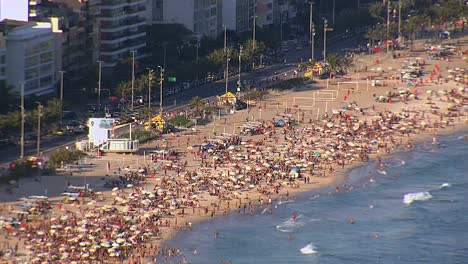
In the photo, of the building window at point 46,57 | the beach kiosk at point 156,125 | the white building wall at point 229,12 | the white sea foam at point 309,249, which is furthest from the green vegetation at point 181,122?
the white building wall at point 229,12

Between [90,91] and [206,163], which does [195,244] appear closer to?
[206,163]

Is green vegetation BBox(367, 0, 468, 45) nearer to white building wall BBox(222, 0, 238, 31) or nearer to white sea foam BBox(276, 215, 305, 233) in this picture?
white building wall BBox(222, 0, 238, 31)

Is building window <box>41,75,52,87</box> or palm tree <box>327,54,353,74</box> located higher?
palm tree <box>327,54,353,74</box>

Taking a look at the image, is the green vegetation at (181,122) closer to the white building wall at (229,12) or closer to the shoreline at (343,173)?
the shoreline at (343,173)

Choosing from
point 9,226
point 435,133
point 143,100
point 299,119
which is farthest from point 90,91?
point 9,226

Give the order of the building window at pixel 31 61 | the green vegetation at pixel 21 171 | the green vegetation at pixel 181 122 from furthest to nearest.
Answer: the building window at pixel 31 61 → the green vegetation at pixel 181 122 → the green vegetation at pixel 21 171

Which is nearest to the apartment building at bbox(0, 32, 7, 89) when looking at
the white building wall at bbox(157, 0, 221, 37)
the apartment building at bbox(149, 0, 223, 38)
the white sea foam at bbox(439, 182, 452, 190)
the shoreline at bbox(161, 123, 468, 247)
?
the shoreline at bbox(161, 123, 468, 247)
